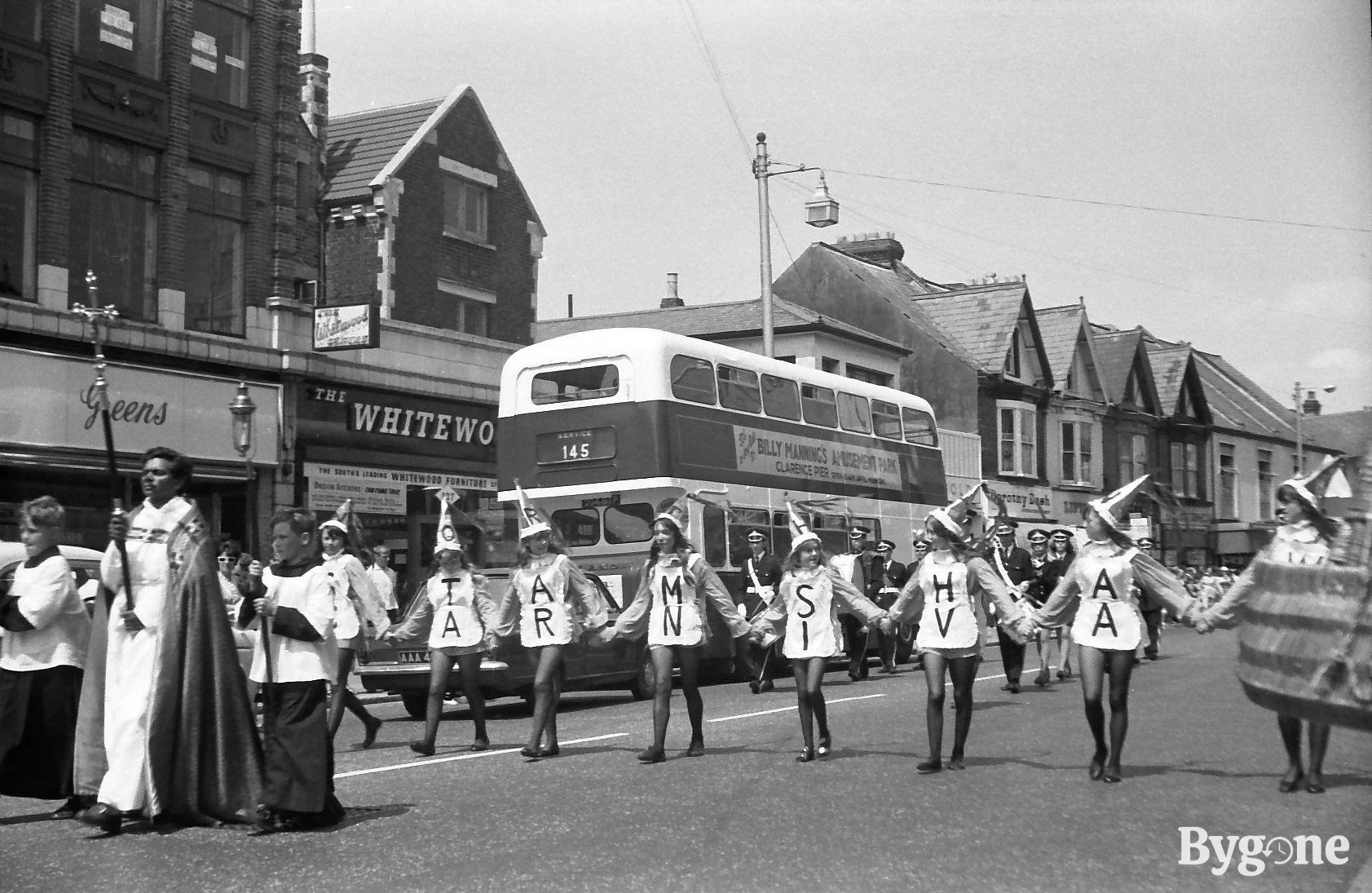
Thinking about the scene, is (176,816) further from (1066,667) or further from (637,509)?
(1066,667)

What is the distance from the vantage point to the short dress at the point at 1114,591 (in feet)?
31.8

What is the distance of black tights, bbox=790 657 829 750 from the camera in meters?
10.6

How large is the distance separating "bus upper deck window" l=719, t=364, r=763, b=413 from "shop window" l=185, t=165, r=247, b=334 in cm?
865

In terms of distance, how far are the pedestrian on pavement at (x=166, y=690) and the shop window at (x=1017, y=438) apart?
4118cm

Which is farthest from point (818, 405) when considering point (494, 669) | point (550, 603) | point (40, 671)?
point (40, 671)

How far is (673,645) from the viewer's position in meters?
11.3

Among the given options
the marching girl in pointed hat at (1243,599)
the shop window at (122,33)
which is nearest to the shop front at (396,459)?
the shop window at (122,33)

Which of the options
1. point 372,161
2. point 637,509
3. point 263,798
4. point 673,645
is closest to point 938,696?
point 673,645

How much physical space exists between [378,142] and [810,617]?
2081 centimetres

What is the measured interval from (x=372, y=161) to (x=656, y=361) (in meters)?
12.2

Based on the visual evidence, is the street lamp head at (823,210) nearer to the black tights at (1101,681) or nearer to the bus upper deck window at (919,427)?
the bus upper deck window at (919,427)

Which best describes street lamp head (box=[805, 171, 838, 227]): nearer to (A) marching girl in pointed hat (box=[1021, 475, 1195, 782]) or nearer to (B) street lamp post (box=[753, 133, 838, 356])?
(B) street lamp post (box=[753, 133, 838, 356])

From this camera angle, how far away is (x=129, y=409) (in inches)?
851

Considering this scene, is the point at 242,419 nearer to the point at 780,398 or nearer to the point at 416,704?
the point at 416,704
